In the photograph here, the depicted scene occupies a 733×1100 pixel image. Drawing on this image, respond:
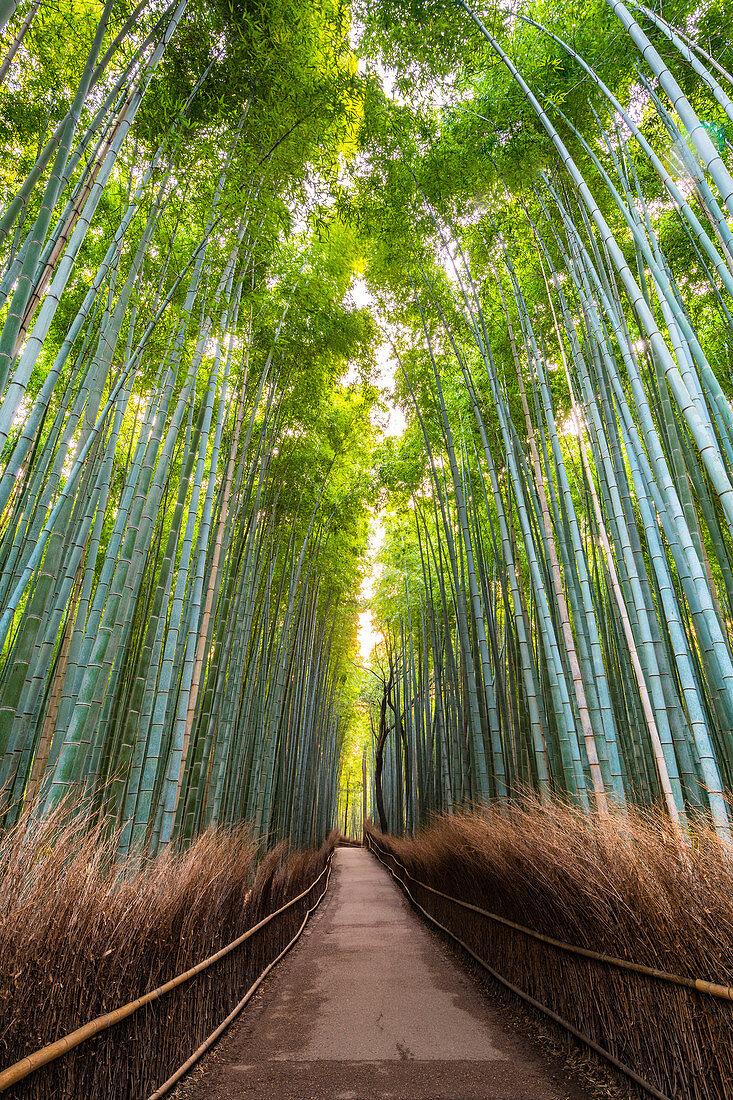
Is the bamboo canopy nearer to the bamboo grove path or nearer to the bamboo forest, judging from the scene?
the bamboo forest

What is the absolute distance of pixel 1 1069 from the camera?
3.22 feet

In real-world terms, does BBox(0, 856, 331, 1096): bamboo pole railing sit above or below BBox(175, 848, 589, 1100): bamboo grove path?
above

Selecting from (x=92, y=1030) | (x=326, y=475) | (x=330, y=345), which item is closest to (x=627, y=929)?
(x=92, y=1030)

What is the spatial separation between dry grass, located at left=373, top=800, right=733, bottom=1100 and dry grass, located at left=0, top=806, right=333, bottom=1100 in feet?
4.51

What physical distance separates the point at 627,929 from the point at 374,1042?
1193 millimetres

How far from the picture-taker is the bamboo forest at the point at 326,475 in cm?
161

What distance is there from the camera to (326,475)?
614 cm

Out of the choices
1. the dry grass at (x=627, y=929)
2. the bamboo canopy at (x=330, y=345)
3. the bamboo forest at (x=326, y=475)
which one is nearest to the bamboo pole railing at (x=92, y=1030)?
the bamboo forest at (x=326, y=475)

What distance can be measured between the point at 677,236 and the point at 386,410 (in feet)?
11.0

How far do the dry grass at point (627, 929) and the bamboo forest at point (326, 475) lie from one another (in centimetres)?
1

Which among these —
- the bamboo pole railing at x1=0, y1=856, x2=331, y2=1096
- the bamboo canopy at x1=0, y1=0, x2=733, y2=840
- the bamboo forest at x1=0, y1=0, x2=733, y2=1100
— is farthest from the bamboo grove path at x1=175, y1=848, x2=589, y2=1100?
the bamboo canopy at x1=0, y1=0, x2=733, y2=840

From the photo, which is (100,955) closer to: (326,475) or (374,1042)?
(374,1042)

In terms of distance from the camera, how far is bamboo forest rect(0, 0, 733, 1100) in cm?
161

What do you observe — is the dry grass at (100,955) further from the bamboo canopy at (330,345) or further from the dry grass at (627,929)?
the dry grass at (627,929)
